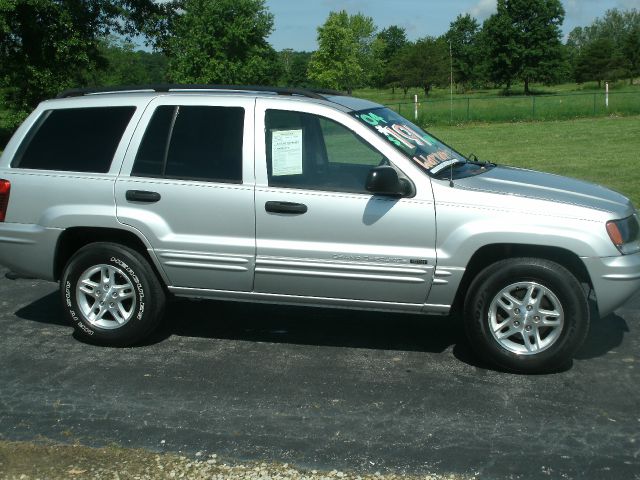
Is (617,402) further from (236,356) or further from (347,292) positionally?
(236,356)

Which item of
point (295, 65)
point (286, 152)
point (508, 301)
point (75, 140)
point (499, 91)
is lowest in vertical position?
point (508, 301)

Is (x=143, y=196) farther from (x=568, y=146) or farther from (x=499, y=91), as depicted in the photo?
(x=499, y=91)

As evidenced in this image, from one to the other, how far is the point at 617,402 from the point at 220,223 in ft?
9.34

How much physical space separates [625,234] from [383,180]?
5.39 ft

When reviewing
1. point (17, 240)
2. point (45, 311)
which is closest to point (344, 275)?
point (17, 240)

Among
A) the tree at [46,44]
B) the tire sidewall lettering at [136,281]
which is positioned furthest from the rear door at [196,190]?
the tree at [46,44]

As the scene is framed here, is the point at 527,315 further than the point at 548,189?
No

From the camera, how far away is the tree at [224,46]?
248ft

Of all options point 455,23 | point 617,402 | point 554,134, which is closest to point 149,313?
point 617,402

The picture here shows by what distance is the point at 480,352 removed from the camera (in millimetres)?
5551

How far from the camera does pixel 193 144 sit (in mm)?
5949

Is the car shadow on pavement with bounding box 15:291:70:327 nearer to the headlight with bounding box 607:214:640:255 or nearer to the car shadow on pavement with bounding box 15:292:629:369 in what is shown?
the car shadow on pavement with bounding box 15:292:629:369

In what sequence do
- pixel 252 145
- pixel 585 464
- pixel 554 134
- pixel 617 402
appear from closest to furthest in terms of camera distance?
pixel 585 464 < pixel 617 402 < pixel 252 145 < pixel 554 134

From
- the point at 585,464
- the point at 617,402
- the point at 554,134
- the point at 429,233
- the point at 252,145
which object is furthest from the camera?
the point at 554,134
